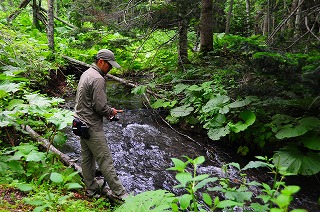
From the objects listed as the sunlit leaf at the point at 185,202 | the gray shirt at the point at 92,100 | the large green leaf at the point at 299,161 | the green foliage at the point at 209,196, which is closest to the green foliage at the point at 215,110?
the large green leaf at the point at 299,161

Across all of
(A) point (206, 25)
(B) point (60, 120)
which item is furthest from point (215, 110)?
(A) point (206, 25)

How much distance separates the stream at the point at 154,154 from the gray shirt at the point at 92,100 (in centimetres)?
112

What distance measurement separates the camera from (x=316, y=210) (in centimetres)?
442

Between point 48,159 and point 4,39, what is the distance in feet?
10.8

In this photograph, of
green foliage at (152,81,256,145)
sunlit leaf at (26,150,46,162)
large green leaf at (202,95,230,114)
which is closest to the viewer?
sunlit leaf at (26,150,46,162)

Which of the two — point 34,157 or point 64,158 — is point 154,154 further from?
point 34,157

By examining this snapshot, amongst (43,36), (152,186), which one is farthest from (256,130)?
(43,36)

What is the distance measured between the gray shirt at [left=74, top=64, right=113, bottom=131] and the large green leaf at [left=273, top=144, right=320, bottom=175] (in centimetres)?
316

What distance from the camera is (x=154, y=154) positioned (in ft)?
20.5

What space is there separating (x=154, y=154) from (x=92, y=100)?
262 centimetres

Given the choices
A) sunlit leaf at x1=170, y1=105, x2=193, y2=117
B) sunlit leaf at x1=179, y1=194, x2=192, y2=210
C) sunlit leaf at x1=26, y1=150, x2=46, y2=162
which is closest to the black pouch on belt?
sunlit leaf at x1=26, y1=150, x2=46, y2=162

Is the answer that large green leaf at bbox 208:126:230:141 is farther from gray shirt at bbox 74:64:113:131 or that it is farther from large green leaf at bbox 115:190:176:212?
large green leaf at bbox 115:190:176:212

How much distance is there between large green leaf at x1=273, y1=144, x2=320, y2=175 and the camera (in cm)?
461

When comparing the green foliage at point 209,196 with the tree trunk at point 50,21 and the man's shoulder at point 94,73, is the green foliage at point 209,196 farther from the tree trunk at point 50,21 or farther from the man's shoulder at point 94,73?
the tree trunk at point 50,21
